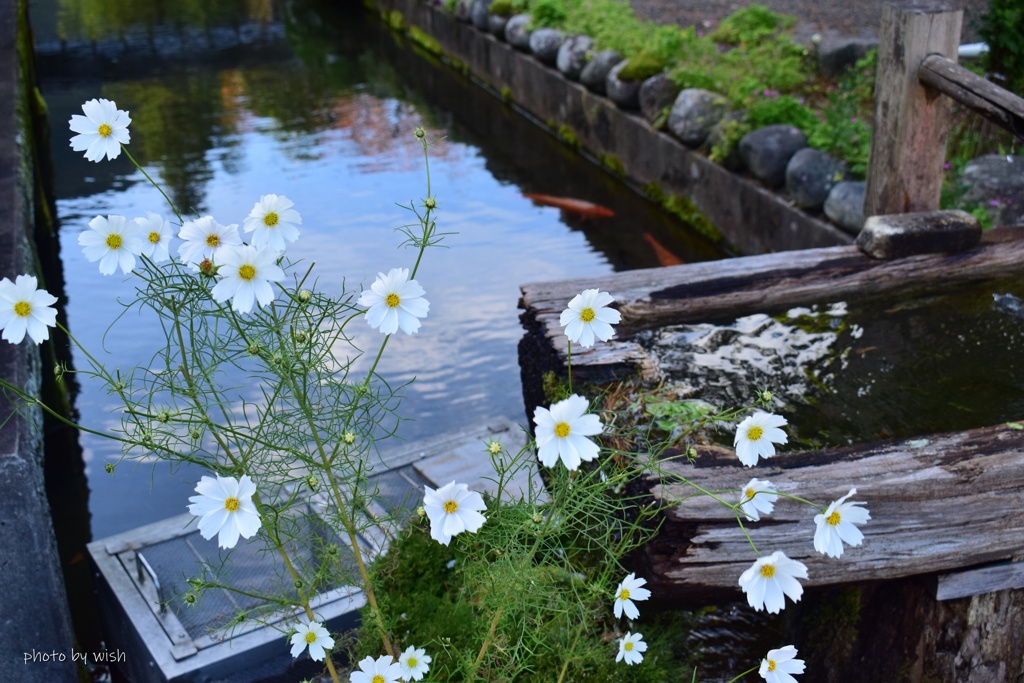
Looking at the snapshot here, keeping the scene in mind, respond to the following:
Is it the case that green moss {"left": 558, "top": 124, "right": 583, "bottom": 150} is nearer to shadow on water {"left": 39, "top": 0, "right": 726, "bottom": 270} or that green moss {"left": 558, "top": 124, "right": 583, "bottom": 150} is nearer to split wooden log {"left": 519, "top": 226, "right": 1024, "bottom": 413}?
shadow on water {"left": 39, "top": 0, "right": 726, "bottom": 270}

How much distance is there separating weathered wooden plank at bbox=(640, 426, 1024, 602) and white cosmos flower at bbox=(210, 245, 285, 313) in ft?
3.68

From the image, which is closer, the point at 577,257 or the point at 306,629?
the point at 306,629

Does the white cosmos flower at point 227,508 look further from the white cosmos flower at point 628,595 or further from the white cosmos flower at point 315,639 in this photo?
the white cosmos flower at point 628,595

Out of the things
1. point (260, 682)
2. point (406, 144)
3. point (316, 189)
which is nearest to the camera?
point (260, 682)

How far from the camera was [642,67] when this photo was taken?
743cm

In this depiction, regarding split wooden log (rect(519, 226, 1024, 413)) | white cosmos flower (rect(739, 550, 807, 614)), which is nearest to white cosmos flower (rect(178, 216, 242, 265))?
white cosmos flower (rect(739, 550, 807, 614))

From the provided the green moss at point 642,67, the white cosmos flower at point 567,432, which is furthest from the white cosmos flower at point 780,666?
the green moss at point 642,67

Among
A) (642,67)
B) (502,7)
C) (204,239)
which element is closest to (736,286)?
(204,239)

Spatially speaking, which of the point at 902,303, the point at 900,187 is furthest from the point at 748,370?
the point at 900,187

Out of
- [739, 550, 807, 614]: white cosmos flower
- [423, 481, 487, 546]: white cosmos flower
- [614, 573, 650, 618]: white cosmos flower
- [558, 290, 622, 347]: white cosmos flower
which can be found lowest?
[614, 573, 650, 618]: white cosmos flower

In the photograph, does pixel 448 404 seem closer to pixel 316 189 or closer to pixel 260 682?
pixel 260 682

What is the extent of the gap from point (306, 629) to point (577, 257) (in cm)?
465

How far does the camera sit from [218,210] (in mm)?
7258

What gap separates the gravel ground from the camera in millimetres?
7996
